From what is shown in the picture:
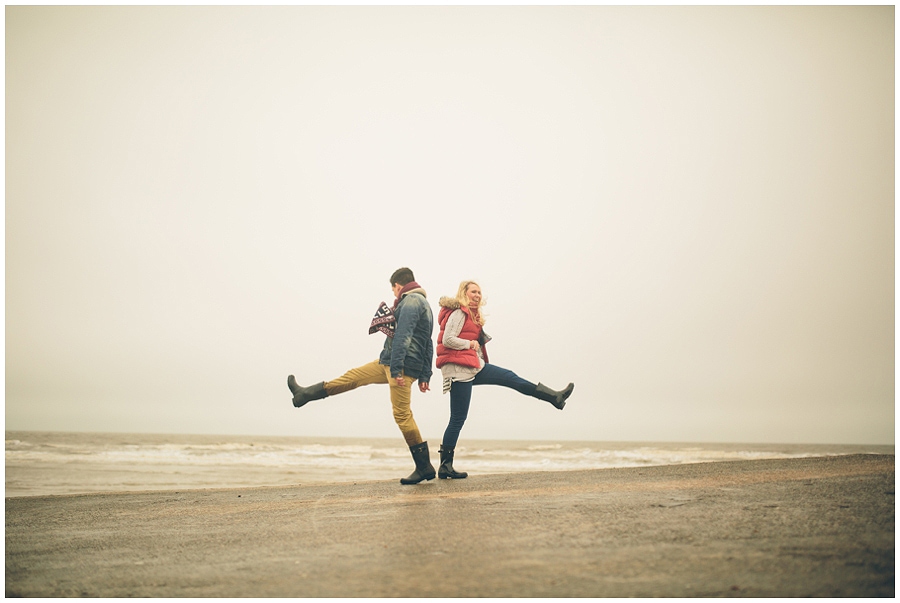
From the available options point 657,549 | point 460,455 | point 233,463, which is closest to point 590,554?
point 657,549

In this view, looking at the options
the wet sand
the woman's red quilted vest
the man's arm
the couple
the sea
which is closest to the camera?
the wet sand

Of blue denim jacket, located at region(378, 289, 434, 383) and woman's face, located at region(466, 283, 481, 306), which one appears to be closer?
blue denim jacket, located at region(378, 289, 434, 383)

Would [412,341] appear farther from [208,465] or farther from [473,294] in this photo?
[208,465]

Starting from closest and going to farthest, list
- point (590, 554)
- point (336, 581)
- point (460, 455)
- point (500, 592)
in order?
point (500, 592) < point (336, 581) < point (590, 554) < point (460, 455)

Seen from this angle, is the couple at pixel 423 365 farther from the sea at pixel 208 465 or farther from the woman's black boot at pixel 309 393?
the sea at pixel 208 465

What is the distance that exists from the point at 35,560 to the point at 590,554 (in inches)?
143

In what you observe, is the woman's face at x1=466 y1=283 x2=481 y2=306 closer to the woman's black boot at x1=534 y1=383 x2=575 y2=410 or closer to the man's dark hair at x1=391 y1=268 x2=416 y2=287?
the man's dark hair at x1=391 y1=268 x2=416 y2=287

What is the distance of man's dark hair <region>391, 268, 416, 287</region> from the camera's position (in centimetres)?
726

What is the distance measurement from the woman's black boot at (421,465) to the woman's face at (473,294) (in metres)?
1.56

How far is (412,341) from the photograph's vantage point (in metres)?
6.86

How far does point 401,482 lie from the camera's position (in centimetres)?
721

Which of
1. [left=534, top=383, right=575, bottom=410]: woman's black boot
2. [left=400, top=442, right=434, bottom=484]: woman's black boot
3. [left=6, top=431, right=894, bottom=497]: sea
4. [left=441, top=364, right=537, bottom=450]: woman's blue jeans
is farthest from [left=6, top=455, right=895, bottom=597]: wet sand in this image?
[left=6, top=431, right=894, bottom=497]: sea

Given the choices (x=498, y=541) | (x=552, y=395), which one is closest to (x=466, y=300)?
(x=552, y=395)

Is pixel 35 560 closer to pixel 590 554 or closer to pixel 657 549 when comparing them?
pixel 590 554
